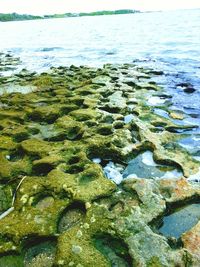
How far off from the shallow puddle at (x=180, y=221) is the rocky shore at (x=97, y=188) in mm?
15

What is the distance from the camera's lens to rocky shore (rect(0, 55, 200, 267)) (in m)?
4.14

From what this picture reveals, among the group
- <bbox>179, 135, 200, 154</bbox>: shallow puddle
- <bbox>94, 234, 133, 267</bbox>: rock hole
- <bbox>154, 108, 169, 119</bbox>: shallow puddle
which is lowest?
<bbox>154, 108, 169, 119</bbox>: shallow puddle

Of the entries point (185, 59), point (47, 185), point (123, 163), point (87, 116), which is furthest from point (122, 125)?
point (185, 59)

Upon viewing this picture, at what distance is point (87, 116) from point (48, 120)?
3.82 ft

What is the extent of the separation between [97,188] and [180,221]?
4.57ft

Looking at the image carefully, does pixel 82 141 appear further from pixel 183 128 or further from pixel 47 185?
pixel 183 128

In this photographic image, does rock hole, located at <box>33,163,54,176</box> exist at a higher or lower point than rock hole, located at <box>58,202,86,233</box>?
lower

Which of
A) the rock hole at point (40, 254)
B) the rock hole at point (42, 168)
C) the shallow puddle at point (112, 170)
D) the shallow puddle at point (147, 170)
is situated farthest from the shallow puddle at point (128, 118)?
the rock hole at point (40, 254)

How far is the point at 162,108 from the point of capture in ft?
34.5

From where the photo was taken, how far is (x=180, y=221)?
4773mm

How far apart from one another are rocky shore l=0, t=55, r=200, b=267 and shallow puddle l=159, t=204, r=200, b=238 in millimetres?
15

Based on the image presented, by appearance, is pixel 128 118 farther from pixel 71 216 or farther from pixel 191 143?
pixel 71 216

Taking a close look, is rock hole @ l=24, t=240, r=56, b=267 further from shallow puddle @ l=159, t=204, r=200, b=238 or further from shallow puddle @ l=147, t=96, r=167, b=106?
shallow puddle @ l=147, t=96, r=167, b=106

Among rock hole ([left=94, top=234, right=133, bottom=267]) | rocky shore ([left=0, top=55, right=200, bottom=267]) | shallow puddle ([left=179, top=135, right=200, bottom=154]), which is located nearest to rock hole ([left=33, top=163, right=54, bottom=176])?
rocky shore ([left=0, top=55, right=200, bottom=267])
